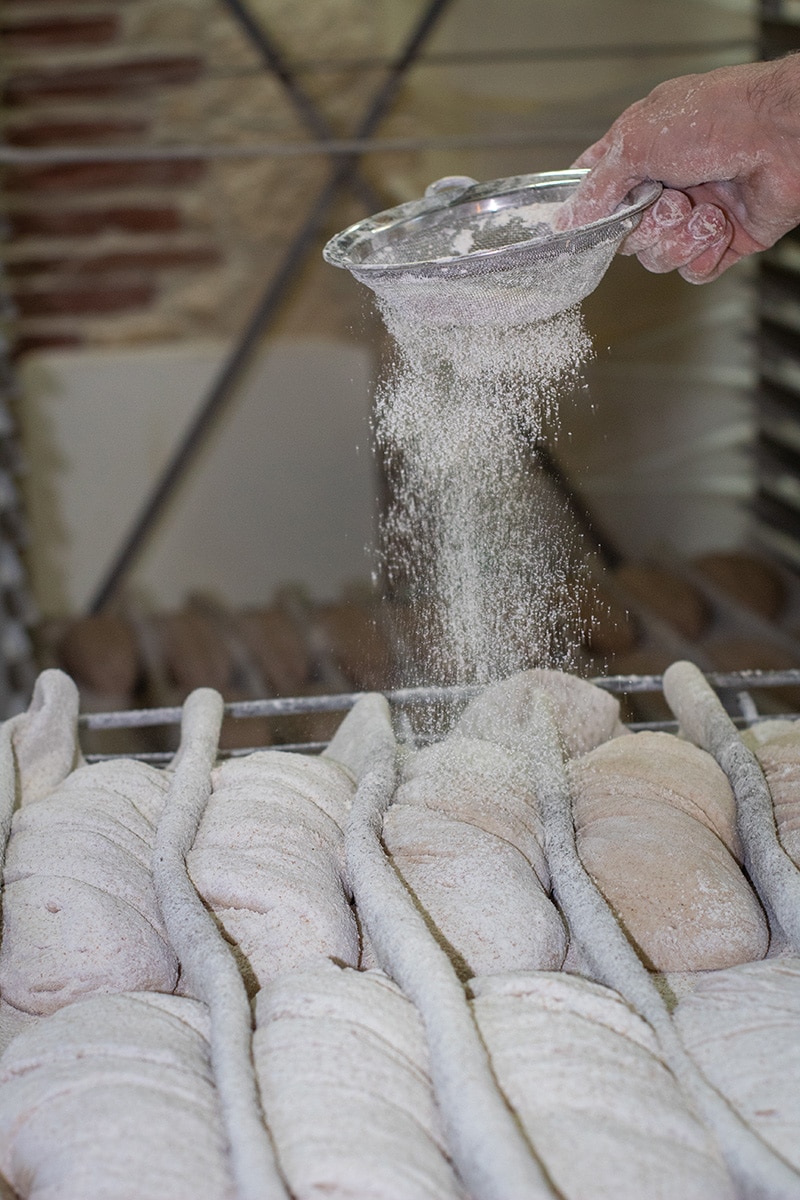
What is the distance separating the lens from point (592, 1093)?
54cm

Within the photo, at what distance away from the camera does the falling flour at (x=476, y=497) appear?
911 mm

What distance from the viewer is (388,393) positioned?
0.94m

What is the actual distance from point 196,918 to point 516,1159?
0.24 metres

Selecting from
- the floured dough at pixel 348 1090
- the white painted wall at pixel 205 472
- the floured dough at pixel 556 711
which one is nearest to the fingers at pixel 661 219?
the floured dough at pixel 556 711

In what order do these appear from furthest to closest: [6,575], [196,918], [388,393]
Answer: [6,575] < [388,393] < [196,918]

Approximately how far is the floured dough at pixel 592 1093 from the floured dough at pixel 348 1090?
4cm

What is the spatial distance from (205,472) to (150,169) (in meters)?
0.69

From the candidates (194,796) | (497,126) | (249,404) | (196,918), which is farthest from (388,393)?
(497,126)

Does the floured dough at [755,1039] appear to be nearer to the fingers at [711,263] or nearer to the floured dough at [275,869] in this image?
the floured dough at [275,869]

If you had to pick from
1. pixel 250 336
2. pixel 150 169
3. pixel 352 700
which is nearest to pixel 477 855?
pixel 352 700

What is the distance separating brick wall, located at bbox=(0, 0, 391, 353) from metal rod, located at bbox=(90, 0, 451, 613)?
8 centimetres

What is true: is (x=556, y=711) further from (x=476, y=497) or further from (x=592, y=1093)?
(x=592, y=1093)

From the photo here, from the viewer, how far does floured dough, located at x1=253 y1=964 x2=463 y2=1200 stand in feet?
1.63

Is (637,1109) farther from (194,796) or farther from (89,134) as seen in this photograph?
(89,134)
